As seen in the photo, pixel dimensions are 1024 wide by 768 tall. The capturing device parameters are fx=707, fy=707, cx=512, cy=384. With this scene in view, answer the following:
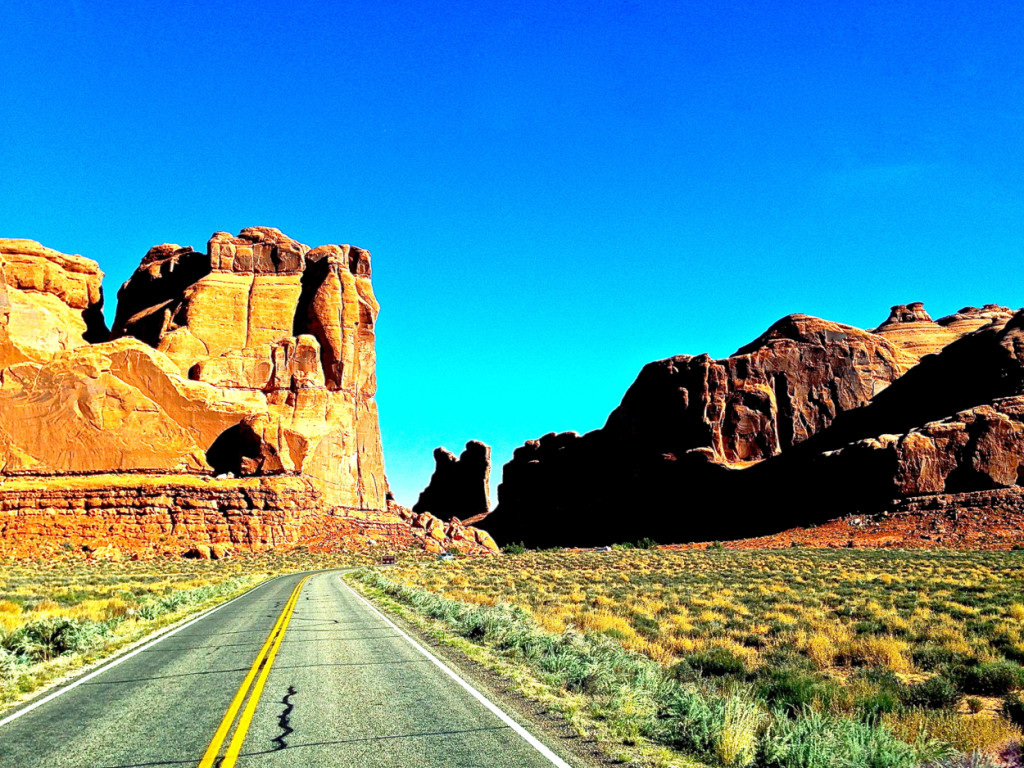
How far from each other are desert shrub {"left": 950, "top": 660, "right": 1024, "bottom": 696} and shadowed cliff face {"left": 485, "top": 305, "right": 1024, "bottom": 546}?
5813cm

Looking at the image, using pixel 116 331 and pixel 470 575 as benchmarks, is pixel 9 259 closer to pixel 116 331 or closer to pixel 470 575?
pixel 116 331

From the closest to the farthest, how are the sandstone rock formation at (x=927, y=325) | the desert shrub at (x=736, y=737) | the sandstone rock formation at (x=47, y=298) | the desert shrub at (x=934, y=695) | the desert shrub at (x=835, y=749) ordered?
the desert shrub at (x=835, y=749) < the desert shrub at (x=736, y=737) < the desert shrub at (x=934, y=695) < the sandstone rock formation at (x=47, y=298) < the sandstone rock formation at (x=927, y=325)

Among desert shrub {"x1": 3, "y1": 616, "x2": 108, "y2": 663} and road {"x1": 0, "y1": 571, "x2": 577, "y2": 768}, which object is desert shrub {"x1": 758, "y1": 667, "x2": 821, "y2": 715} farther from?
desert shrub {"x1": 3, "y1": 616, "x2": 108, "y2": 663}

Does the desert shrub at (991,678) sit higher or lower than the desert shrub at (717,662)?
lower

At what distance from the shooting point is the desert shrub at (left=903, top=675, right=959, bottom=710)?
9398 millimetres

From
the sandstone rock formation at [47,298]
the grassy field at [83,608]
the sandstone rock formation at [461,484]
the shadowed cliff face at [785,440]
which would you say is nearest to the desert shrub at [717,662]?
the grassy field at [83,608]

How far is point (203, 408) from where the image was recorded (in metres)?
65.5

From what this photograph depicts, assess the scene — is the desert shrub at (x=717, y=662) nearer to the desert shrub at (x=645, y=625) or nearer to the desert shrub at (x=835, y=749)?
the desert shrub at (x=645, y=625)

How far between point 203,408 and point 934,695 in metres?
65.6

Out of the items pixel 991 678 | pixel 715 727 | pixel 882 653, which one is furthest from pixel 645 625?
pixel 715 727

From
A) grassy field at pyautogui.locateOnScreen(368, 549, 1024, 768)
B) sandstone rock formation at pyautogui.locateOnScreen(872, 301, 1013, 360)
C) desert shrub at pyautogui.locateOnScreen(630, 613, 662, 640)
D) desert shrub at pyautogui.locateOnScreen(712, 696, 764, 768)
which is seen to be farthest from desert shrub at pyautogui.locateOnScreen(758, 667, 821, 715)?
sandstone rock formation at pyautogui.locateOnScreen(872, 301, 1013, 360)

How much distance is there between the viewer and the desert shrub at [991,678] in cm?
1012

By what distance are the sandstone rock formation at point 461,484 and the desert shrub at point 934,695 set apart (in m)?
130

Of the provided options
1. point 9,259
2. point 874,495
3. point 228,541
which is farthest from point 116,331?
point 874,495
